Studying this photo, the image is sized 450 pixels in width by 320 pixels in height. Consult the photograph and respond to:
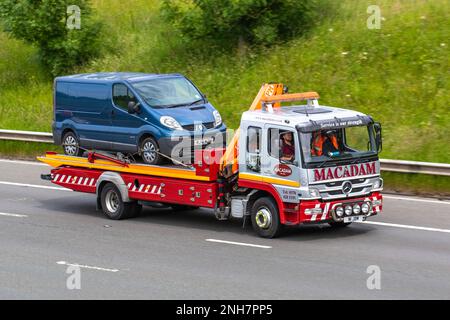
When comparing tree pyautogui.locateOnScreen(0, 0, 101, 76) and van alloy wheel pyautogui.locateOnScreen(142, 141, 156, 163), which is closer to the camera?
van alloy wheel pyautogui.locateOnScreen(142, 141, 156, 163)

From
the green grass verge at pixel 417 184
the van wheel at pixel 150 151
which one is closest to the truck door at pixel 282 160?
the van wheel at pixel 150 151

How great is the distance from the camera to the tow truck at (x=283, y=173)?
15852mm

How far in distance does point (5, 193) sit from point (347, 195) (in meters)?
Answer: 8.73

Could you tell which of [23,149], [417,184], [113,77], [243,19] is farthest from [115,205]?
[243,19]

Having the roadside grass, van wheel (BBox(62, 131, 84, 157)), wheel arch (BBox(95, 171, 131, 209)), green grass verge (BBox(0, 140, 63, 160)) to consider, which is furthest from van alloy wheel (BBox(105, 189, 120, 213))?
green grass verge (BBox(0, 140, 63, 160))

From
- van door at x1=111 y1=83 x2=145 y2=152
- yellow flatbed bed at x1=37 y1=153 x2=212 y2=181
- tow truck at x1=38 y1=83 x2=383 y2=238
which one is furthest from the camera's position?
van door at x1=111 y1=83 x2=145 y2=152

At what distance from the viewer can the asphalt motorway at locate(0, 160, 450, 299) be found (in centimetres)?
1314

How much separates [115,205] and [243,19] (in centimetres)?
1110

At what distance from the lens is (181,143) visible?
1820 cm

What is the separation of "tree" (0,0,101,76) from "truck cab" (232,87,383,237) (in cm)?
1576

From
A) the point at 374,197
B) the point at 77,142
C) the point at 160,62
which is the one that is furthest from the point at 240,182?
the point at 160,62

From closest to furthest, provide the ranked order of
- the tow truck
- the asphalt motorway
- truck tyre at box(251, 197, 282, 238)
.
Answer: the asphalt motorway, the tow truck, truck tyre at box(251, 197, 282, 238)

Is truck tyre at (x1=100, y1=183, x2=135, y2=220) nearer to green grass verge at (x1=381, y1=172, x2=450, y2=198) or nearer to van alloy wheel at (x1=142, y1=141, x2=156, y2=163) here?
van alloy wheel at (x1=142, y1=141, x2=156, y2=163)

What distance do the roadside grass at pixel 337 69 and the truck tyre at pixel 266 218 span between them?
6204 millimetres
